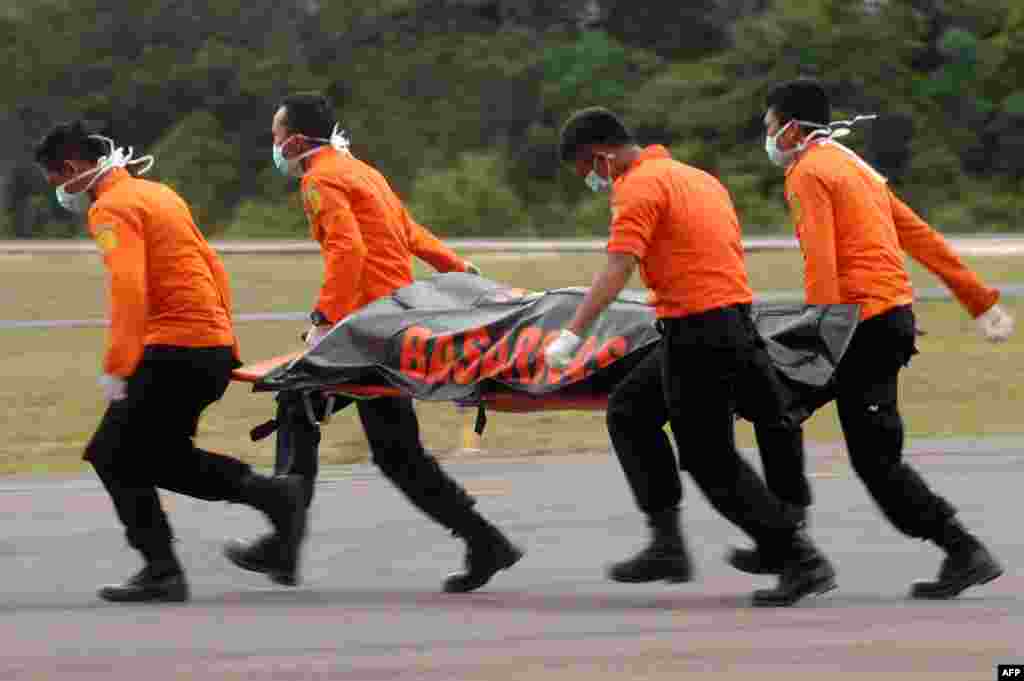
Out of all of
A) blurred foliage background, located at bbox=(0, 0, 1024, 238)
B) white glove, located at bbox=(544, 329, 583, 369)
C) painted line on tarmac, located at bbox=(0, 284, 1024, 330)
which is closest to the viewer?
white glove, located at bbox=(544, 329, 583, 369)

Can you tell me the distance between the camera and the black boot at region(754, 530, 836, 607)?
284 inches

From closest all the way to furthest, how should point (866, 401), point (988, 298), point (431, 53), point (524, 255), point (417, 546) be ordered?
point (866, 401)
point (988, 298)
point (417, 546)
point (524, 255)
point (431, 53)

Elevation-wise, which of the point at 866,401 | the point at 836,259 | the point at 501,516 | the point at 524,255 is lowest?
the point at 524,255

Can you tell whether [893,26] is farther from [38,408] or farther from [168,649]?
[168,649]

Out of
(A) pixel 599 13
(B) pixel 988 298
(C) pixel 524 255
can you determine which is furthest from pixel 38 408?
(A) pixel 599 13

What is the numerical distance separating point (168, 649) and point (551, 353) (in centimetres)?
150

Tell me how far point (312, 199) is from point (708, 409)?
1707 millimetres

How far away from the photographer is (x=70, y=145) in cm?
750

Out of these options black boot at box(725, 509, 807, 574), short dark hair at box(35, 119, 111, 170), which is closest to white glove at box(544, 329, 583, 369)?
black boot at box(725, 509, 807, 574)

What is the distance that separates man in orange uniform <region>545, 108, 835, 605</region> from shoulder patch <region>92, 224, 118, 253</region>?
152cm

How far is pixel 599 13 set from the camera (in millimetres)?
55250

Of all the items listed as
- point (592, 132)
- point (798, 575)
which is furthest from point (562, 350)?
point (798, 575)

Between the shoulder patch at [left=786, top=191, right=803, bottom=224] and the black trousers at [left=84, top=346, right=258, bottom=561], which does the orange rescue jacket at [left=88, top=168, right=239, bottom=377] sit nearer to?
the black trousers at [left=84, top=346, right=258, bottom=561]

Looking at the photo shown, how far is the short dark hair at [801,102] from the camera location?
24.7 feet
